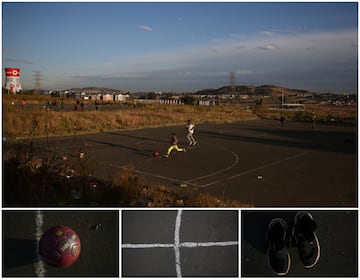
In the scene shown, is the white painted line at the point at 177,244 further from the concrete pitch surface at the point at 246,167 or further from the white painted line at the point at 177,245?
the concrete pitch surface at the point at 246,167

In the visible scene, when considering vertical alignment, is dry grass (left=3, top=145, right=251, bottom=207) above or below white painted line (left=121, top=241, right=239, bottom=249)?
above

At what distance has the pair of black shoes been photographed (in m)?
6.07

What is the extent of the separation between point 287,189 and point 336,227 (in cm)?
297

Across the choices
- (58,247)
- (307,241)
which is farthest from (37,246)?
(307,241)

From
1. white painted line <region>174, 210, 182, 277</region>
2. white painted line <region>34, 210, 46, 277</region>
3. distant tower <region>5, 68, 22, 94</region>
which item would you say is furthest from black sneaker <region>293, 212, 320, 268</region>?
distant tower <region>5, 68, 22, 94</region>

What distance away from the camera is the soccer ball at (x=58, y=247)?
518 centimetres

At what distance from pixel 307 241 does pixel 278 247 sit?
0.64 meters

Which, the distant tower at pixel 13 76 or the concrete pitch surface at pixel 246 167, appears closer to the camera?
the concrete pitch surface at pixel 246 167

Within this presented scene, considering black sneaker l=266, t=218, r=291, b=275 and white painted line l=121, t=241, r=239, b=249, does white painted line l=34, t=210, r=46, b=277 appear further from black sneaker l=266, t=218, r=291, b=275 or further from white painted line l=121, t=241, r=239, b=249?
black sneaker l=266, t=218, r=291, b=275

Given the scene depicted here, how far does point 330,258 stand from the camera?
245 inches

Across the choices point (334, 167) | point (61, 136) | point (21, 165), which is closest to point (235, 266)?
point (21, 165)

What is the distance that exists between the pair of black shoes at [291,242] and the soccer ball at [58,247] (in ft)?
13.2

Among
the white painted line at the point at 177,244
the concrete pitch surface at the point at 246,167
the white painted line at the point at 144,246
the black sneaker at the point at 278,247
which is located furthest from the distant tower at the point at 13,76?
the black sneaker at the point at 278,247

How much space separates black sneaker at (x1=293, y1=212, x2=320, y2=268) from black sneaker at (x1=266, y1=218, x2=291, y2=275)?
9.8 inches
